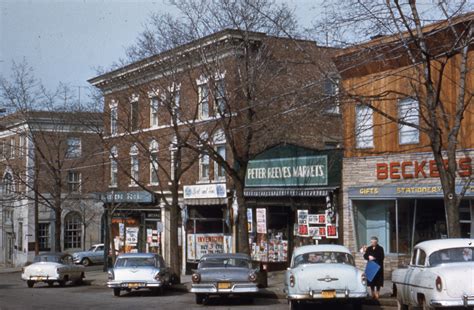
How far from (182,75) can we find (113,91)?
777cm

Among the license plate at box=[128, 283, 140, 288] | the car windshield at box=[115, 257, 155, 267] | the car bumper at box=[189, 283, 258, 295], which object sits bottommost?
the license plate at box=[128, 283, 140, 288]

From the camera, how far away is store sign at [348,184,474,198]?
77.0 ft

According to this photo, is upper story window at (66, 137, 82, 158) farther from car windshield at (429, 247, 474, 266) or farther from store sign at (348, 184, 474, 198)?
car windshield at (429, 247, 474, 266)

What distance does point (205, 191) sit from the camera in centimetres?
3562

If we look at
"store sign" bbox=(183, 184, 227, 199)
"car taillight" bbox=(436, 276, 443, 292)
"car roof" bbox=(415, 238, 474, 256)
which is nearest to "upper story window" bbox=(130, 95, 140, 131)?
"store sign" bbox=(183, 184, 227, 199)

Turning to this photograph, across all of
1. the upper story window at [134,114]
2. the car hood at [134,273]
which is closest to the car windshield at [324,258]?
the car hood at [134,273]

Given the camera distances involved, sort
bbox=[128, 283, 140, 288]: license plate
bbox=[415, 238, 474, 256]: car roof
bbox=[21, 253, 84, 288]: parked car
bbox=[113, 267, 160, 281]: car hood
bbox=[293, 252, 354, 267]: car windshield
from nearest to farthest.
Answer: bbox=[415, 238, 474, 256]: car roof, bbox=[293, 252, 354, 267]: car windshield, bbox=[128, 283, 140, 288]: license plate, bbox=[113, 267, 160, 281]: car hood, bbox=[21, 253, 84, 288]: parked car

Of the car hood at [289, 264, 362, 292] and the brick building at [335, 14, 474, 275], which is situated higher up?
the brick building at [335, 14, 474, 275]

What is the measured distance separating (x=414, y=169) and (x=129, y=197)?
20808 mm

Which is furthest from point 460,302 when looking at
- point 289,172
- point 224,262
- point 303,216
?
point 289,172

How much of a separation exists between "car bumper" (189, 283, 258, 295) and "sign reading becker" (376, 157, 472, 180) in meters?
6.89

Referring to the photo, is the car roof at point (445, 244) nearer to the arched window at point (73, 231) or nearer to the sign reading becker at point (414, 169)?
the sign reading becker at point (414, 169)

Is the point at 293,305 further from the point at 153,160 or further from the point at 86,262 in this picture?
the point at 86,262

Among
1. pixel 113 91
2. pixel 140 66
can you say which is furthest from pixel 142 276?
pixel 113 91
